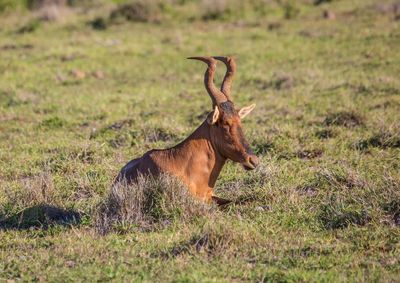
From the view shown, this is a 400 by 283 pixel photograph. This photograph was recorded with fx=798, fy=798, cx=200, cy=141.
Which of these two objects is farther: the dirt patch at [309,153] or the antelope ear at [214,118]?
the dirt patch at [309,153]

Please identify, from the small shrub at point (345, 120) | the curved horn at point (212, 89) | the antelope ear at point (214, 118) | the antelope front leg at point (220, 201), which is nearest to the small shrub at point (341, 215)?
the antelope front leg at point (220, 201)

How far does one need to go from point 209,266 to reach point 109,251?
0.95 meters

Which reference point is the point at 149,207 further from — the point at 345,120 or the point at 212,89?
the point at 345,120

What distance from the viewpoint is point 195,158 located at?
26.4ft

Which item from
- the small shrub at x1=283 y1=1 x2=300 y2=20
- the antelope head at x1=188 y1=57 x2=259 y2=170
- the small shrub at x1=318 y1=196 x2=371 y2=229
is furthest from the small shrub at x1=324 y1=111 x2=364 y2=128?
the small shrub at x1=283 y1=1 x2=300 y2=20

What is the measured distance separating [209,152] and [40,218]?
71.6 inches

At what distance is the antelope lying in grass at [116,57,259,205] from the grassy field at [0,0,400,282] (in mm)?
491

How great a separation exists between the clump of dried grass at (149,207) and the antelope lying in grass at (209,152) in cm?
34

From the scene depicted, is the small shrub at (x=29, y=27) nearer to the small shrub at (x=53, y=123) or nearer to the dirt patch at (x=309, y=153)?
the small shrub at (x=53, y=123)

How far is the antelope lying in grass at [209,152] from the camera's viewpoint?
7.84 metres

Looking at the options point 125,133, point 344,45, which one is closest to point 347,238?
point 125,133

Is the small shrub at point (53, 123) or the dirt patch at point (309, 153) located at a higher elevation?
the dirt patch at point (309, 153)

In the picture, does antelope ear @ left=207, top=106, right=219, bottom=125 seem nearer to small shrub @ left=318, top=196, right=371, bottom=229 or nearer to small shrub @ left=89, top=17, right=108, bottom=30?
small shrub @ left=318, top=196, right=371, bottom=229

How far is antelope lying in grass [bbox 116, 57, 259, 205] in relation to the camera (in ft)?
25.7
